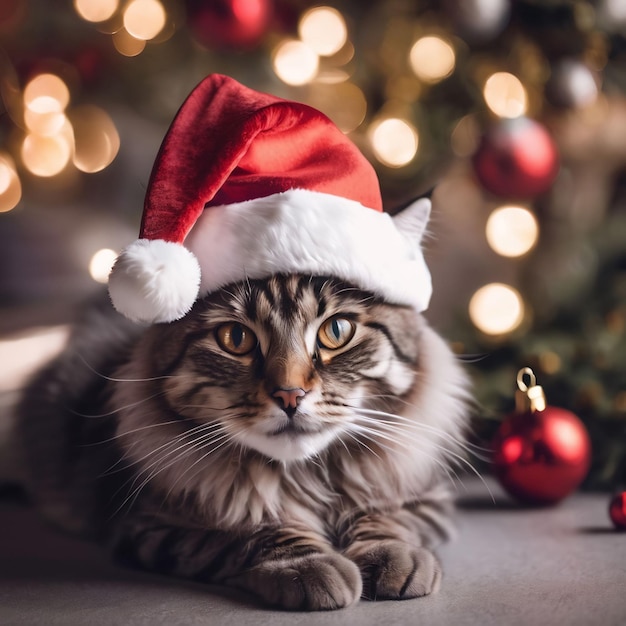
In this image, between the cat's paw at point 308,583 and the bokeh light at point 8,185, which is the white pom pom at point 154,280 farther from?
the bokeh light at point 8,185

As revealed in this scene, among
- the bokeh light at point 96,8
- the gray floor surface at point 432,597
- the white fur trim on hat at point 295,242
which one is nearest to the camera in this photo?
the gray floor surface at point 432,597

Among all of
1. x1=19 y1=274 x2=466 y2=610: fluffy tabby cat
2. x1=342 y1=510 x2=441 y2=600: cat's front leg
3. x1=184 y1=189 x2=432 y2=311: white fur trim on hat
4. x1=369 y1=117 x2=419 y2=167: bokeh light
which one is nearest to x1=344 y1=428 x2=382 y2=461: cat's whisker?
x1=19 y1=274 x2=466 y2=610: fluffy tabby cat

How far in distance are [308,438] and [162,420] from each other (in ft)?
0.79

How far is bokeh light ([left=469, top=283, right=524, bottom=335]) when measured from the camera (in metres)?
1.63

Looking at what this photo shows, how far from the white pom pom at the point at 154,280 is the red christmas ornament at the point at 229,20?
2.55ft

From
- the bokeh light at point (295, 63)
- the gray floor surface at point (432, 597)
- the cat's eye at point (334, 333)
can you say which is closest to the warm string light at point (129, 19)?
the bokeh light at point (295, 63)

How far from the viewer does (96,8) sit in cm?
173

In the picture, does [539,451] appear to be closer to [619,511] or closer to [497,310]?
[619,511]

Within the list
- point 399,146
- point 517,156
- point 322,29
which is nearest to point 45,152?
point 322,29

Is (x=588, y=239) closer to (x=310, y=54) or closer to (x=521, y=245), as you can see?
(x=521, y=245)

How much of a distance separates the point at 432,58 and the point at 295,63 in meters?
0.31

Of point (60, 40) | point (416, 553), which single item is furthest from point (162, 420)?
point (60, 40)

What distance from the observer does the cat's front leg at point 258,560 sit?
2.87 feet

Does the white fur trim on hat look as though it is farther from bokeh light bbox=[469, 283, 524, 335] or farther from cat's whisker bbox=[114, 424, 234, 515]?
bokeh light bbox=[469, 283, 524, 335]
